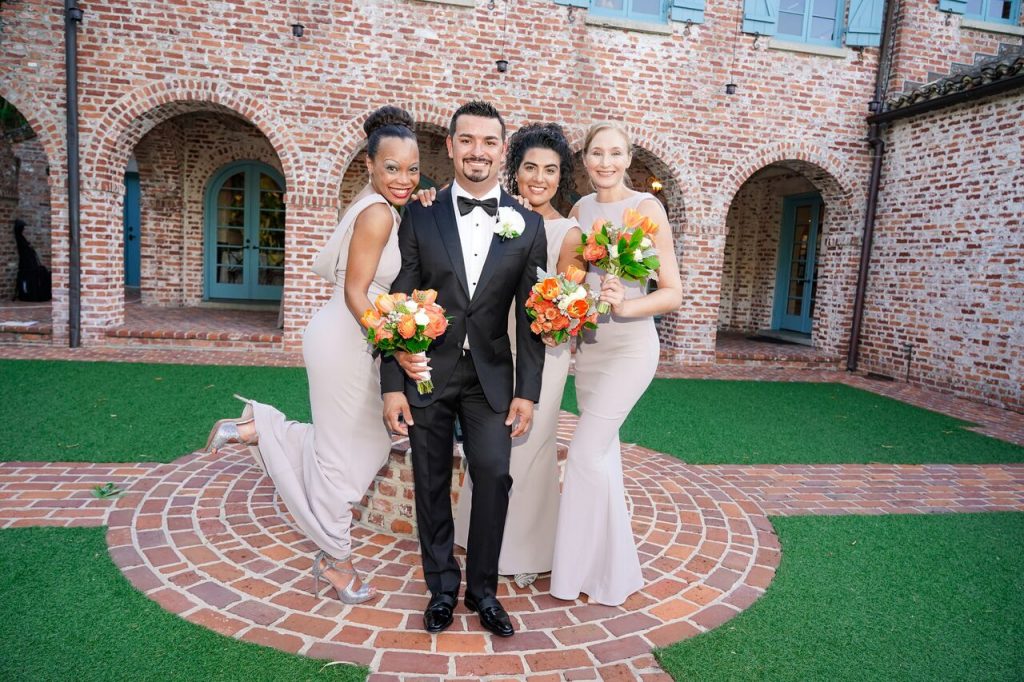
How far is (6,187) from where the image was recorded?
1185 centimetres

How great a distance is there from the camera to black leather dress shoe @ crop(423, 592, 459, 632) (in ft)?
8.64

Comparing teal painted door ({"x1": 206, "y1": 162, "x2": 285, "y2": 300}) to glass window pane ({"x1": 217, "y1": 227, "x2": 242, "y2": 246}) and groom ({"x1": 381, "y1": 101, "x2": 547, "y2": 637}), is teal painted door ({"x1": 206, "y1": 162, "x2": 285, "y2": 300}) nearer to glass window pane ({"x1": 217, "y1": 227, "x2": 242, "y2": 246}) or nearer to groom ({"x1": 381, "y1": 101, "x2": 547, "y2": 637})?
glass window pane ({"x1": 217, "y1": 227, "x2": 242, "y2": 246})

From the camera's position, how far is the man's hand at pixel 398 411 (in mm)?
2625

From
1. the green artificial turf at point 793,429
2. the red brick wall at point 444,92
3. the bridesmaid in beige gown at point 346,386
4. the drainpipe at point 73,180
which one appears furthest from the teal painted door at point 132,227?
the bridesmaid in beige gown at point 346,386

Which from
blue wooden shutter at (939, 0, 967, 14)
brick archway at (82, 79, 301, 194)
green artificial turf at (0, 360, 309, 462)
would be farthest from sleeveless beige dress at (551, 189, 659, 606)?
blue wooden shutter at (939, 0, 967, 14)

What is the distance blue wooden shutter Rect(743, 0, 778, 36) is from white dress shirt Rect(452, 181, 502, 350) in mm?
8849

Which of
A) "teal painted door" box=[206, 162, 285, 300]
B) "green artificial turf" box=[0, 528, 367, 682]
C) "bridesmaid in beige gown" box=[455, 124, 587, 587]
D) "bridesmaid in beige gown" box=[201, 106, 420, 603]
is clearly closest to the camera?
"green artificial turf" box=[0, 528, 367, 682]

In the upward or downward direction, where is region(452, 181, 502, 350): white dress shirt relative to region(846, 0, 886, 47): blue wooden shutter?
downward

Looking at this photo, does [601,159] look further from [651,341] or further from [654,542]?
[654,542]

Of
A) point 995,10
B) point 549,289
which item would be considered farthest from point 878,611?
point 995,10

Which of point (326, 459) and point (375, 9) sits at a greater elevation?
point (375, 9)

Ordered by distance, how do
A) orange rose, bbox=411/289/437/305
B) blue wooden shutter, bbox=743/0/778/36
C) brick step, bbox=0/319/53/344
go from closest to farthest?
1. orange rose, bbox=411/289/437/305
2. brick step, bbox=0/319/53/344
3. blue wooden shutter, bbox=743/0/778/36

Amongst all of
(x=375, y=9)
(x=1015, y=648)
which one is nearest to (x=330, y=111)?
(x=375, y=9)

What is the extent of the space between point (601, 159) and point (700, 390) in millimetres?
5673
